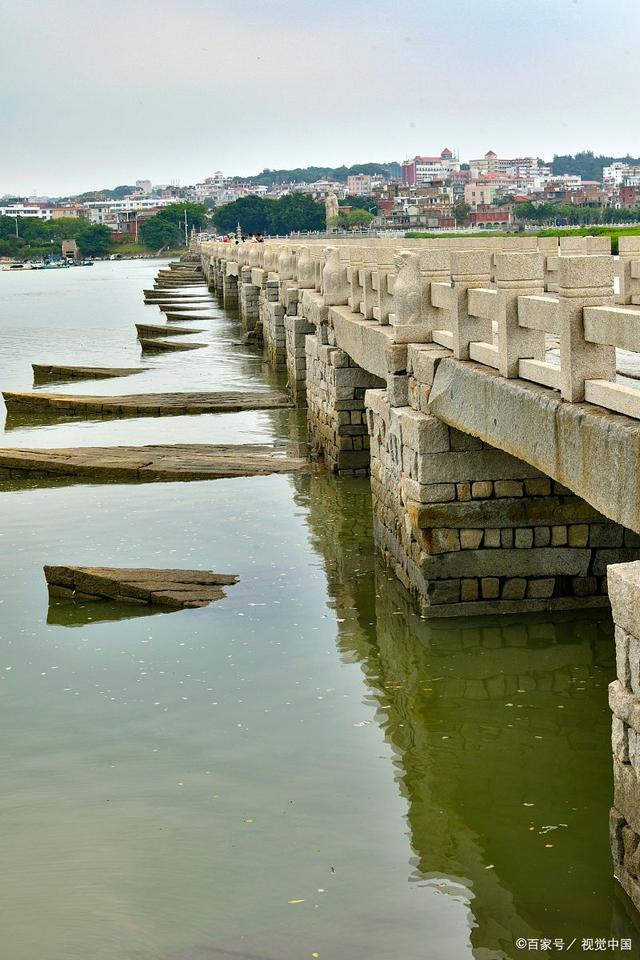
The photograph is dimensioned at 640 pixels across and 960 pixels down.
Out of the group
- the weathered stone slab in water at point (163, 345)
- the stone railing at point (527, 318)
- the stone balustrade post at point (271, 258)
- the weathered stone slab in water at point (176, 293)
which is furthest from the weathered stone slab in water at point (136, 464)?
the weathered stone slab in water at point (176, 293)

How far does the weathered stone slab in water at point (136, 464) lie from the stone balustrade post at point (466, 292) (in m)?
7.46

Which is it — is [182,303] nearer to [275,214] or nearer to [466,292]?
[466,292]

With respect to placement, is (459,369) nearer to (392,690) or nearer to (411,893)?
(392,690)

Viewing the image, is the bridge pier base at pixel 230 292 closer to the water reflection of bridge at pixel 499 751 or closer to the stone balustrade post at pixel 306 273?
the stone balustrade post at pixel 306 273

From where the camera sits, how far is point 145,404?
23.3 metres

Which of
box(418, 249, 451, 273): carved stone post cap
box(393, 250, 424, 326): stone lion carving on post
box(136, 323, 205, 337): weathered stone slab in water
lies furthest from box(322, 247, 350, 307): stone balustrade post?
box(136, 323, 205, 337): weathered stone slab in water

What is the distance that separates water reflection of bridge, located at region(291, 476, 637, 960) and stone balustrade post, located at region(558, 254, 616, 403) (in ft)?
7.46

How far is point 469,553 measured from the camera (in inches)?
421

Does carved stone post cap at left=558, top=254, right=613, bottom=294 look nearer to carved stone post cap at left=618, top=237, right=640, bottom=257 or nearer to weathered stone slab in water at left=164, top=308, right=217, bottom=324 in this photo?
carved stone post cap at left=618, top=237, right=640, bottom=257

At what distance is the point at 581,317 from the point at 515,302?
1304 mm

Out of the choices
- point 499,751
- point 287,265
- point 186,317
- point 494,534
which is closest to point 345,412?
point 494,534

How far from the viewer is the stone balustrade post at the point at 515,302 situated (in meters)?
8.81

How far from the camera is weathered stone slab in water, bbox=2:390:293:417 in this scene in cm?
2319

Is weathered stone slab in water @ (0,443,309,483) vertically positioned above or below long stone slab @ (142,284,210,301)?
below
